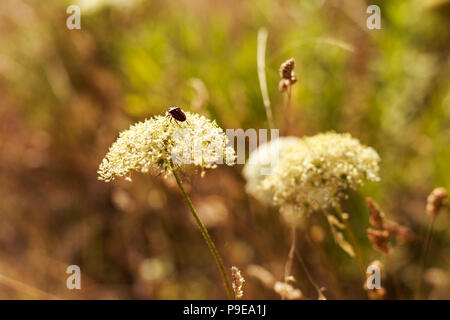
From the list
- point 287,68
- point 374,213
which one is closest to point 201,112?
point 287,68

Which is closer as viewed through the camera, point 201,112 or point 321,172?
point 321,172

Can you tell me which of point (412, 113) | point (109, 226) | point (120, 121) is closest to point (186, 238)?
point (109, 226)

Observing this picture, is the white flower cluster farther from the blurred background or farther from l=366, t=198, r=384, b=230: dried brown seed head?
the blurred background

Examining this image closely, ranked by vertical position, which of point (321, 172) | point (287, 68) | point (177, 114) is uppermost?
point (287, 68)

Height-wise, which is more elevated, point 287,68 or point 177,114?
point 287,68

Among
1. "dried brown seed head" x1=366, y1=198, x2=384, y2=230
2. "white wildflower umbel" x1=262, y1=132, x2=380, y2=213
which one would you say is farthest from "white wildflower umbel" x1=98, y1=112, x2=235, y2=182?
"dried brown seed head" x1=366, y1=198, x2=384, y2=230

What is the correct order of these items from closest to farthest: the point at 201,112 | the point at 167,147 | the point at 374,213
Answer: the point at 167,147 → the point at 374,213 → the point at 201,112

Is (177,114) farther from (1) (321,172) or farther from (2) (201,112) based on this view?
(2) (201,112)

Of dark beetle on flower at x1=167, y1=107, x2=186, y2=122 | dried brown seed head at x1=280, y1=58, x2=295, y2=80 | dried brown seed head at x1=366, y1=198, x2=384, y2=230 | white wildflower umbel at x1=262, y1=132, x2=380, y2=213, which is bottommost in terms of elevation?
dried brown seed head at x1=366, y1=198, x2=384, y2=230
